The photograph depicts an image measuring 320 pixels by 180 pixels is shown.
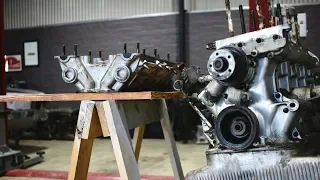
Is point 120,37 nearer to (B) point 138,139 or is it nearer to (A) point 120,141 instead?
(B) point 138,139

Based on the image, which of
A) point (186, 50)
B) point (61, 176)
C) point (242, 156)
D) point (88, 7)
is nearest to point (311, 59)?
point (242, 156)

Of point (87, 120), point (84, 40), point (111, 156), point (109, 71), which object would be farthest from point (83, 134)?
point (84, 40)

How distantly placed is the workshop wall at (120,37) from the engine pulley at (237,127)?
4.41 meters

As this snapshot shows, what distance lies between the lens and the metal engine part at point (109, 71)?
6.43 ft

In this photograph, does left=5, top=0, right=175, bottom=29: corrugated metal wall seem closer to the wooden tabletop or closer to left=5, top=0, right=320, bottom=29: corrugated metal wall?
left=5, top=0, right=320, bottom=29: corrugated metal wall

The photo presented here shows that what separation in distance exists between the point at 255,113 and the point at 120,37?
5252 millimetres

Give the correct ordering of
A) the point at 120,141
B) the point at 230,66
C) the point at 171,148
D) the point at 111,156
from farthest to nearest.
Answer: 1. the point at 111,156
2. the point at 171,148
3. the point at 120,141
4. the point at 230,66

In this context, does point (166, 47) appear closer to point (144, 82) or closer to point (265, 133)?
point (144, 82)

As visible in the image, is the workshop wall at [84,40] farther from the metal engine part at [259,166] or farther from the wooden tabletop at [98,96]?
the metal engine part at [259,166]

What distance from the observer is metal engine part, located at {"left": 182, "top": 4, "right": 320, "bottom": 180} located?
163 cm

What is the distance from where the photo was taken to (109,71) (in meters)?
2.00

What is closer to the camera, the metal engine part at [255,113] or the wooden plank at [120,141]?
the metal engine part at [255,113]

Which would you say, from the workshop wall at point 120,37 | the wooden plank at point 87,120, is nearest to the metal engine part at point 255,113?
the wooden plank at point 87,120

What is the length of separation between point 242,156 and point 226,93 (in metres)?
0.32
